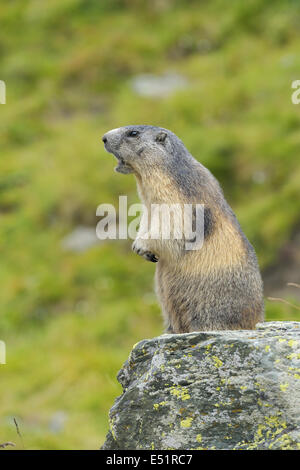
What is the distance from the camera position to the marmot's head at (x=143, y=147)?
737 centimetres

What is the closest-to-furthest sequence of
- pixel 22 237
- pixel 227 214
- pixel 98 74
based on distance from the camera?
pixel 227 214 → pixel 22 237 → pixel 98 74

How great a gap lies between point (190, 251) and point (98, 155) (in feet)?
33.2

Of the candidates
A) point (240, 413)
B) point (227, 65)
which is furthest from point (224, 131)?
point (240, 413)

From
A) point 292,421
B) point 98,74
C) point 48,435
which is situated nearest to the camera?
point 292,421

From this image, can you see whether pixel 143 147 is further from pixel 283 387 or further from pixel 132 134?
pixel 283 387

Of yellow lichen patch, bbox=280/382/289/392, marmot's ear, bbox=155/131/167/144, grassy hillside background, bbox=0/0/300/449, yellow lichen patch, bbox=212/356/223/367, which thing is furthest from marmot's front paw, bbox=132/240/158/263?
grassy hillside background, bbox=0/0/300/449

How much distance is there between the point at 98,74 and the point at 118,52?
2.78ft

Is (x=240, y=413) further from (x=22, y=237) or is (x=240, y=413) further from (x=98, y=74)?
(x=98, y=74)

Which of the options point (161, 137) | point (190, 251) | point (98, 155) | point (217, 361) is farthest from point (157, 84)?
point (217, 361)

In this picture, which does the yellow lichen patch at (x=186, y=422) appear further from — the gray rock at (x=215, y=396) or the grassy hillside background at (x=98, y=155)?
the grassy hillside background at (x=98, y=155)

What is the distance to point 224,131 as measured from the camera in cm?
1606

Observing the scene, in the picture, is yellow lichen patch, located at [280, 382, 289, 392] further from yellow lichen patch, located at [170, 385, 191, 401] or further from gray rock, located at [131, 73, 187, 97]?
gray rock, located at [131, 73, 187, 97]

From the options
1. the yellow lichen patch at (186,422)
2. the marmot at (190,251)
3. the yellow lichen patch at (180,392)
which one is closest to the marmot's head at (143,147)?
the marmot at (190,251)

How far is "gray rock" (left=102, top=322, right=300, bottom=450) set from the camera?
478 cm
